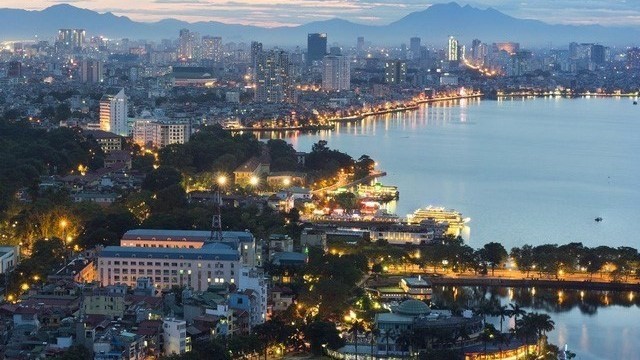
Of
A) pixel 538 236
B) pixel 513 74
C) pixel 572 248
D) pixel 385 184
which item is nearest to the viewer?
pixel 572 248

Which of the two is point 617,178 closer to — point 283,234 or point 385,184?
point 385,184

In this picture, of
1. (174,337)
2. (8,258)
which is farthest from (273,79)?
(174,337)

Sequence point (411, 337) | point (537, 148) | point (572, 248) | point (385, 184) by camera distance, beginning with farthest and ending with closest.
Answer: point (537, 148)
point (385, 184)
point (572, 248)
point (411, 337)

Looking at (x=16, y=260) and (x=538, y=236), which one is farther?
(x=538, y=236)

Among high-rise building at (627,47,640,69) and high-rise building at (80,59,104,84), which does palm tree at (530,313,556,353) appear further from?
high-rise building at (627,47,640,69)

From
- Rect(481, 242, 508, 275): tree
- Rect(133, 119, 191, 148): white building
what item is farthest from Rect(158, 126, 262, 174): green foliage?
Rect(481, 242, 508, 275): tree

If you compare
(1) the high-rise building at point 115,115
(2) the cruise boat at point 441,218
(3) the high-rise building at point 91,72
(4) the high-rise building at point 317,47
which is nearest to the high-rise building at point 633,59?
(4) the high-rise building at point 317,47

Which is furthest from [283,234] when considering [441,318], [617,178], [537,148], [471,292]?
[537,148]

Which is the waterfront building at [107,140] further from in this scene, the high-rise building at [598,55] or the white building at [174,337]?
the high-rise building at [598,55]
